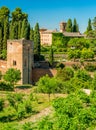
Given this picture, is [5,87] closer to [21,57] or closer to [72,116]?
[21,57]

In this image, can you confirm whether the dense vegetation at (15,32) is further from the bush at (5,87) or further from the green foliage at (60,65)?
the bush at (5,87)

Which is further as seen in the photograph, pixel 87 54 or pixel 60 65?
pixel 87 54

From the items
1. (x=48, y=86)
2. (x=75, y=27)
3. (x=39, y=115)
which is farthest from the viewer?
(x=75, y=27)

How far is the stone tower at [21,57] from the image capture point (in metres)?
39.2

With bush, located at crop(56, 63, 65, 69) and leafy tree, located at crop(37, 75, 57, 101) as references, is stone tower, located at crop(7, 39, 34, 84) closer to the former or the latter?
bush, located at crop(56, 63, 65, 69)

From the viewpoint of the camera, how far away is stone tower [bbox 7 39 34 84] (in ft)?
129

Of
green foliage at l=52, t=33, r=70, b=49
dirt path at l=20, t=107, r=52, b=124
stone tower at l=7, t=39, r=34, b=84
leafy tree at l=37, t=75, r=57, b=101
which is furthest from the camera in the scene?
green foliage at l=52, t=33, r=70, b=49

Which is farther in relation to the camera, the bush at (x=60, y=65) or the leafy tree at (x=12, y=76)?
the bush at (x=60, y=65)

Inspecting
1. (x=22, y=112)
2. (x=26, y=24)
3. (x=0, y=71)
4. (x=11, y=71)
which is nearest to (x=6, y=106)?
(x=22, y=112)

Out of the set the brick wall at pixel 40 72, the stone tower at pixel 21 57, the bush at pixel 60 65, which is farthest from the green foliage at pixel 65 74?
the bush at pixel 60 65

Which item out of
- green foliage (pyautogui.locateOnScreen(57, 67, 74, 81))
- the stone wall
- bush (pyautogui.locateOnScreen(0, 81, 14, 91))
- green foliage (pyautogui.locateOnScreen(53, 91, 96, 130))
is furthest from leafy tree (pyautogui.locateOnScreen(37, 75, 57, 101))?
the stone wall

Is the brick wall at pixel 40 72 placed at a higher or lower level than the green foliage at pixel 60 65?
lower

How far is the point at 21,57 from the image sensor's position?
39344mm

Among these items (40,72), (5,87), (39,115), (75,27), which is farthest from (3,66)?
(75,27)
